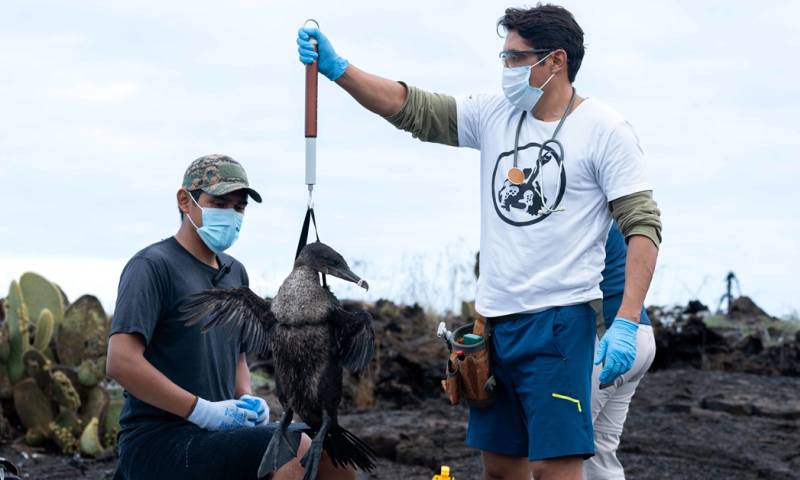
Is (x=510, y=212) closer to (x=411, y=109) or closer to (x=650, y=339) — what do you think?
(x=411, y=109)

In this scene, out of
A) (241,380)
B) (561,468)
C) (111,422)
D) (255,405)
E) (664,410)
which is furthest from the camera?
(664,410)

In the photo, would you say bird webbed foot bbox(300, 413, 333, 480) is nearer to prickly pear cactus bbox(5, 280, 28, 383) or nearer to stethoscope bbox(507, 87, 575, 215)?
stethoscope bbox(507, 87, 575, 215)

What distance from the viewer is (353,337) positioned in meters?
4.24

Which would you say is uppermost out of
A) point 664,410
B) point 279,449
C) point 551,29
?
point 551,29

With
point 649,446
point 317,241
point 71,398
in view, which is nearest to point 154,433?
point 317,241

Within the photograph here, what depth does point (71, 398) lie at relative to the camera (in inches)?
367

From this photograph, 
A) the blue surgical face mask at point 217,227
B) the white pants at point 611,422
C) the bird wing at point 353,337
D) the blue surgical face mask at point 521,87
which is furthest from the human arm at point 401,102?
the white pants at point 611,422

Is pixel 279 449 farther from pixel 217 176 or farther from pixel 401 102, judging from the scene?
pixel 401 102

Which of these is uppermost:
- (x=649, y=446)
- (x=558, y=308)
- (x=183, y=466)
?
(x=558, y=308)

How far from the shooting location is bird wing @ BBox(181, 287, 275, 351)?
14.5 ft

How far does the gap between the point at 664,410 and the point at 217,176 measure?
7063mm

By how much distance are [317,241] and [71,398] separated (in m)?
5.70

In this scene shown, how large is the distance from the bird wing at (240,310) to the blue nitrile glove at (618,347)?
4.28ft

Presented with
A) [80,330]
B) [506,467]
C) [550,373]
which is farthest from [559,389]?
[80,330]
